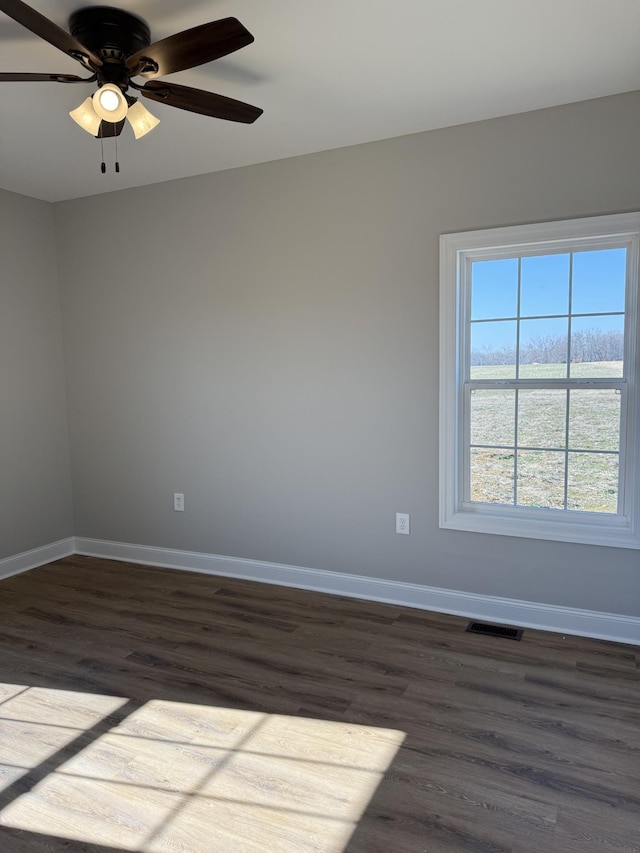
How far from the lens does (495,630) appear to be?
124 inches

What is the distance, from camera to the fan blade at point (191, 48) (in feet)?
5.79

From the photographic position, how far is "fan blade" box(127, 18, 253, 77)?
5.79ft

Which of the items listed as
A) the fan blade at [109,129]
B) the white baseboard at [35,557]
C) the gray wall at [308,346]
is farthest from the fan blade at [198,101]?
the white baseboard at [35,557]

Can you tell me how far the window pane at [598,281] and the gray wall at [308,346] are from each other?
0.22 meters

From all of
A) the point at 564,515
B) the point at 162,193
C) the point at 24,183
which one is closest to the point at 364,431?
the point at 564,515

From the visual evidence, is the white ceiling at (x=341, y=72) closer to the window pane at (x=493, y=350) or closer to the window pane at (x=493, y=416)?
the window pane at (x=493, y=350)

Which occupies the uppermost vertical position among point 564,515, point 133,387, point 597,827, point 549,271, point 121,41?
point 121,41

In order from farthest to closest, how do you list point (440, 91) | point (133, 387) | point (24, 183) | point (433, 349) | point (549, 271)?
point (133, 387), point (24, 183), point (433, 349), point (549, 271), point (440, 91)

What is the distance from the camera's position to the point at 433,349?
331 cm

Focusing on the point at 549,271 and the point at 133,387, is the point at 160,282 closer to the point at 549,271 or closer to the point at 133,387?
the point at 133,387

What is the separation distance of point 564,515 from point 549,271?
1.26 m

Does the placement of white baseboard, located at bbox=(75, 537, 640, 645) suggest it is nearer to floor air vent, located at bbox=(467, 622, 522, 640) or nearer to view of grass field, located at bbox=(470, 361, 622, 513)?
floor air vent, located at bbox=(467, 622, 522, 640)

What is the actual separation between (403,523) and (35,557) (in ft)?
8.88

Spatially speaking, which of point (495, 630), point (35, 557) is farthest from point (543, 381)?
Answer: point (35, 557)
